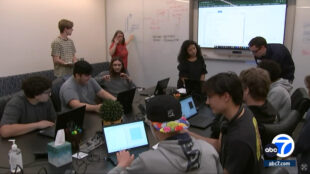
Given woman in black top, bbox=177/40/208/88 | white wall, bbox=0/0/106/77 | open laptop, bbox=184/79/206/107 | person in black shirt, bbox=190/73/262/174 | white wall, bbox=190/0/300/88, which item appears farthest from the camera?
white wall, bbox=0/0/106/77

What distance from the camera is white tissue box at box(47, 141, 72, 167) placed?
5.59 feet

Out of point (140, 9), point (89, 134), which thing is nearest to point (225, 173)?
point (89, 134)

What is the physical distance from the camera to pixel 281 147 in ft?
7.54

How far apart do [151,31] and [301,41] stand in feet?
9.18

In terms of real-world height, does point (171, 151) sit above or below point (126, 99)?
above

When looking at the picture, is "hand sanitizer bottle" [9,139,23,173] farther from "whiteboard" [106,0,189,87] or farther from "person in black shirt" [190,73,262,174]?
"whiteboard" [106,0,189,87]

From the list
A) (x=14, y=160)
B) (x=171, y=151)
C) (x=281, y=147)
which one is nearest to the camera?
(x=171, y=151)

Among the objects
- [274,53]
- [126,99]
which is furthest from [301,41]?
[126,99]

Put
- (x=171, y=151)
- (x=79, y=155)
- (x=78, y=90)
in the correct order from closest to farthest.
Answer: (x=171, y=151) < (x=79, y=155) < (x=78, y=90)

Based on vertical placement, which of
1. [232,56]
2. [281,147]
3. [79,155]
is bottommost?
[281,147]

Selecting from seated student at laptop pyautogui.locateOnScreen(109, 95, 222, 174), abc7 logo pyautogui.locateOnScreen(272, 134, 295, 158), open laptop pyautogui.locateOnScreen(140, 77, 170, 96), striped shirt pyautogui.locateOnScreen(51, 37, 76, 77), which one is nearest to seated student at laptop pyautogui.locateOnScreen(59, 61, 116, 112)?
open laptop pyautogui.locateOnScreen(140, 77, 170, 96)

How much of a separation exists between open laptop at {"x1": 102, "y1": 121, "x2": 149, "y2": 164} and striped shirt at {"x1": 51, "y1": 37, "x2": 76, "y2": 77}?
2.80 m

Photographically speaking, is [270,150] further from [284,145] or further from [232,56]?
[232,56]

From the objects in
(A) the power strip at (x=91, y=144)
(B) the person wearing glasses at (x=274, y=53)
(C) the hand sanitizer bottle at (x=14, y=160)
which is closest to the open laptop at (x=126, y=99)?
(A) the power strip at (x=91, y=144)
